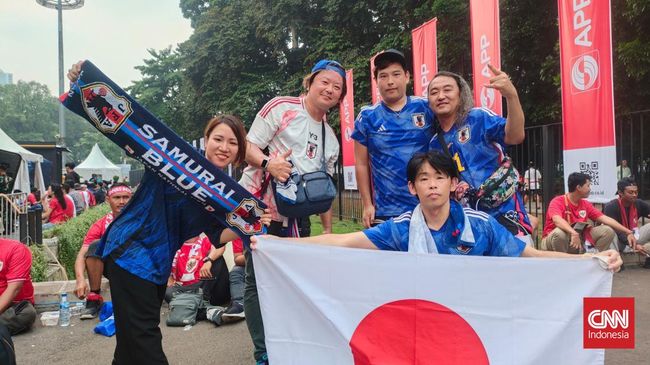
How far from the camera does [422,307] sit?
2402mm

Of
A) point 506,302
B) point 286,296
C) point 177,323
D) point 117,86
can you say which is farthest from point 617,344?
point 177,323

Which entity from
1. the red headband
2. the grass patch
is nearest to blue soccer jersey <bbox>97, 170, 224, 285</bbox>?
the red headband

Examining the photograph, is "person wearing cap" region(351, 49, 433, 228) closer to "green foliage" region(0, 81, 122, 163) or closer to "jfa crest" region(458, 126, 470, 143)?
"jfa crest" region(458, 126, 470, 143)

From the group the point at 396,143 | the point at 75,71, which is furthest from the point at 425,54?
the point at 75,71

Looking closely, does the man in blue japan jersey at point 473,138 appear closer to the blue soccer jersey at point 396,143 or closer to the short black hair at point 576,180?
the blue soccer jersey at point 396,143

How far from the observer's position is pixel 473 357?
232cm

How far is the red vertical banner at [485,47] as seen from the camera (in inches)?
286

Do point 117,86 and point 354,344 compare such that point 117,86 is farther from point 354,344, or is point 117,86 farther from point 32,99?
point 32,99

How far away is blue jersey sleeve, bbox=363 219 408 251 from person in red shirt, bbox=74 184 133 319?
1834 mm

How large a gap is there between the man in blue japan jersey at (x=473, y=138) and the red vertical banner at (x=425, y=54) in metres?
6.44

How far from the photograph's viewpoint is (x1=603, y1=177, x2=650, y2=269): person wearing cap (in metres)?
7.09

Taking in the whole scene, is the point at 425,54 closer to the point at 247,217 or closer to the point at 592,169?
the point at 592,169

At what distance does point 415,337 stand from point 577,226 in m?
5.22

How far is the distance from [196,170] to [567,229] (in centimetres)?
561
